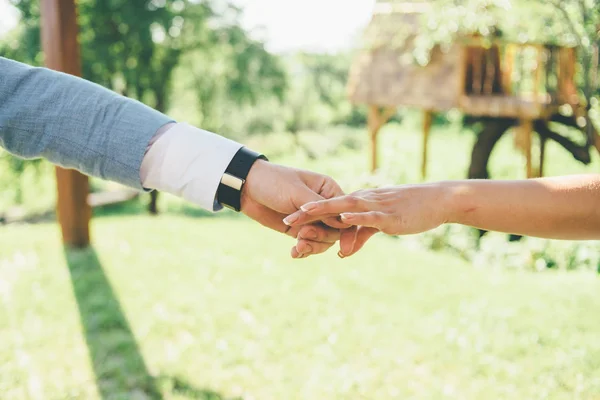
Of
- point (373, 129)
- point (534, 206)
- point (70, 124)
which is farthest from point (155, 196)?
point (534, 206)

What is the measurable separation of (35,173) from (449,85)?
1029 centimetres

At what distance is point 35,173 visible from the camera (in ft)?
44.5

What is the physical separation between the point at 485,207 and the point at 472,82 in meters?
11.3

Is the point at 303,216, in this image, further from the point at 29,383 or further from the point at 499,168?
the point at 499,168

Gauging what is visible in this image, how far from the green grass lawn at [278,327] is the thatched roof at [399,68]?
7.33m

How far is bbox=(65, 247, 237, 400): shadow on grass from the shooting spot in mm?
2945

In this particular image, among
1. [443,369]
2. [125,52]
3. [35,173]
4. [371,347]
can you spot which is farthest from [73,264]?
[35,173]

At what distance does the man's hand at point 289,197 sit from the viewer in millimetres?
2137

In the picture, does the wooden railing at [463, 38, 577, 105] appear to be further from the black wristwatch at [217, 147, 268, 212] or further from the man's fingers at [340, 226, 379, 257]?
the black wristwatch at [217, 147, 268, 212]

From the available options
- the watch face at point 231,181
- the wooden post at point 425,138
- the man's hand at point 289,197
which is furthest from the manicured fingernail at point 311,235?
the wooden post at point 425,138

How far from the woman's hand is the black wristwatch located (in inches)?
10.1

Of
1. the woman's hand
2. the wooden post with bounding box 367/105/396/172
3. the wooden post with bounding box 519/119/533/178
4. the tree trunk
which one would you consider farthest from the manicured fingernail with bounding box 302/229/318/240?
the wooden post with bounding box 367/105/396/172

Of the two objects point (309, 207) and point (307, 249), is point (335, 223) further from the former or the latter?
point (309, 207)

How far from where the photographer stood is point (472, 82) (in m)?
12.5
